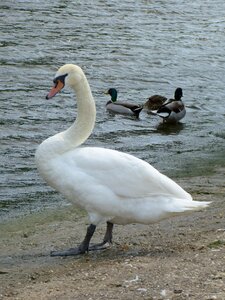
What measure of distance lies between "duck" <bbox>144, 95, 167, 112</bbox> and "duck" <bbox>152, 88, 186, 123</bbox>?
133mm

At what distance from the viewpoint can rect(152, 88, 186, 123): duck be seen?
1816cm

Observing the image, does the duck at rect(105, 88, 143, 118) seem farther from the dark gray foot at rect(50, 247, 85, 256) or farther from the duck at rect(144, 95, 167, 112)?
the dark gray foot at rect(50, 247, 85, 256)

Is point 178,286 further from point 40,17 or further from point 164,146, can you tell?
point 40,17

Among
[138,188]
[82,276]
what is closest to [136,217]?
[138,188]

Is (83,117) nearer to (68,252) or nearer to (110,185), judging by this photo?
(110,185)

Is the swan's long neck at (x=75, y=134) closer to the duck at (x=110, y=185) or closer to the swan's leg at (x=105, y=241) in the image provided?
the duck at (x=110, y=185)

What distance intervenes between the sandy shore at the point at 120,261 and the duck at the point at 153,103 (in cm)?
823

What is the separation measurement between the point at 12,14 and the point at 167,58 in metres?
5.57

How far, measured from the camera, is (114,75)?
69.7 feet

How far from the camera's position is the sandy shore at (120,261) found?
22.0 ft

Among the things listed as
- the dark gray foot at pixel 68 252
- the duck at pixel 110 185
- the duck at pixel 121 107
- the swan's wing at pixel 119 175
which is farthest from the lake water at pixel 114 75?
the swan's wing at pixel 119 175

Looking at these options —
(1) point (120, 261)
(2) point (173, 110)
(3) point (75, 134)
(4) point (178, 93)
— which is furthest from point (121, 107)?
(1) point (120, 261)

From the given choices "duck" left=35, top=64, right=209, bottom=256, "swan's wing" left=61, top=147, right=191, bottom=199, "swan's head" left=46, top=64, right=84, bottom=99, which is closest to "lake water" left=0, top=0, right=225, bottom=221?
"swan's head" left=46, top=64, right=84, bottom=99

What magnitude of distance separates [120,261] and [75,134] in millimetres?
1512
